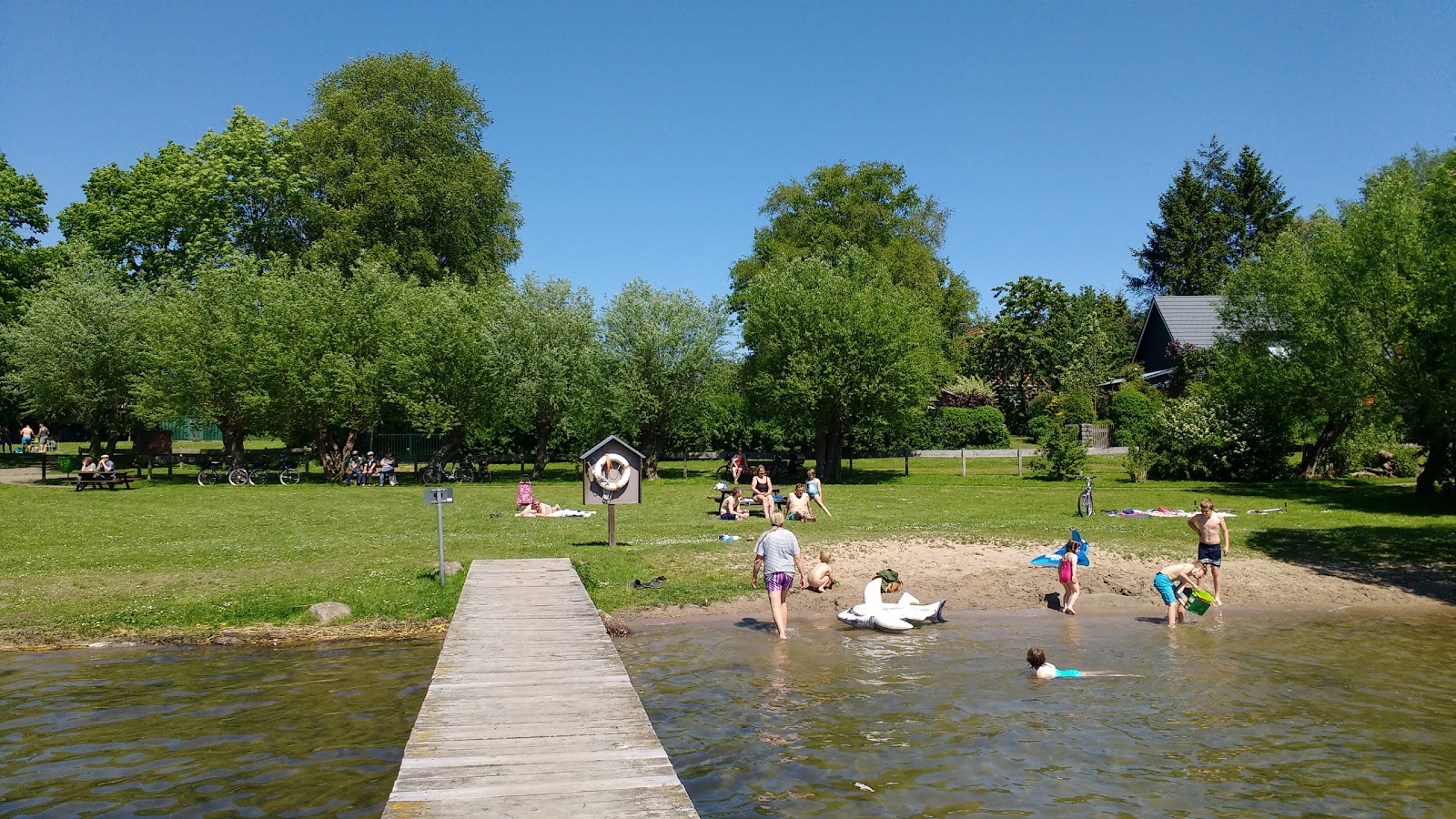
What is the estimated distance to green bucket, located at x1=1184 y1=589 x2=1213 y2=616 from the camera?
57.6 feet

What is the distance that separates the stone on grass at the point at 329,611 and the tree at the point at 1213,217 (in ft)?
242

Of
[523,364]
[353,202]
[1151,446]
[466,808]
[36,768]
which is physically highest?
[353,202]

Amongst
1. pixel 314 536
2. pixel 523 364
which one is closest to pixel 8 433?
pixel 523 364

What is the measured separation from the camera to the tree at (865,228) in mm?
61000

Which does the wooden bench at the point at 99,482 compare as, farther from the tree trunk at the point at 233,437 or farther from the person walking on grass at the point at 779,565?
the person walking on grass at the point at 779,565

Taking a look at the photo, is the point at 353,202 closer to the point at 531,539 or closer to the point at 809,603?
the point at 531,539

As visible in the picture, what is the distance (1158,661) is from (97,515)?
25.8 metres

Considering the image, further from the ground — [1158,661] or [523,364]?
[523,364]

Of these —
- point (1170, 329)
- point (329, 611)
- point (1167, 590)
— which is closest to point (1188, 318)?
point (1170, 329)

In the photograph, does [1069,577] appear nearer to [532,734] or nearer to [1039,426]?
Answer: [532,734]

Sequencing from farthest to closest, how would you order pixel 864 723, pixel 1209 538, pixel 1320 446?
pixel 1320 446
pixel 1209 538
pixel 864 723

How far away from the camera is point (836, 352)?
40.1m

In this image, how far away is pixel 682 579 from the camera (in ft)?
63.9

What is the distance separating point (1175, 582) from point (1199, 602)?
82 cm
